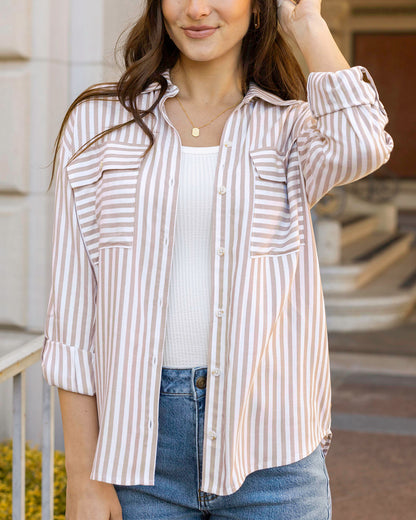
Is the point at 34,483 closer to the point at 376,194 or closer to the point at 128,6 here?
the point at 128,6

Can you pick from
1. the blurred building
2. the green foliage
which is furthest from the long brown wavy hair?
the green foliage


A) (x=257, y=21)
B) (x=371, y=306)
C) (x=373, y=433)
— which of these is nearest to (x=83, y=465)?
(x=257, y=21)

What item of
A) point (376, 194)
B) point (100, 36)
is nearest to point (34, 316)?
point (100, 36)

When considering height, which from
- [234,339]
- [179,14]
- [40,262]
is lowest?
[40,262]

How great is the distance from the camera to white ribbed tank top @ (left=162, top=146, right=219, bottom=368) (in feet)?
5.06

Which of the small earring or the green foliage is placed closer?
the small earring

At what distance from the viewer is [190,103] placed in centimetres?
168

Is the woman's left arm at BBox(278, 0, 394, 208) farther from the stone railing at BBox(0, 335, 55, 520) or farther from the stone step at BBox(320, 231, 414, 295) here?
the stone step at BBox(320, 231, 414, 295)

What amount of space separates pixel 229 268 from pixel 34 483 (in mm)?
2014

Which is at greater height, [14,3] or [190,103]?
[14,3]

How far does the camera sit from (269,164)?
5.18 feet


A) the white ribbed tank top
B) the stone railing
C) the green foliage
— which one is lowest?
the green foliage

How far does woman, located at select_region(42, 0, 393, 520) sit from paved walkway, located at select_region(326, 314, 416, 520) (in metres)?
2.43

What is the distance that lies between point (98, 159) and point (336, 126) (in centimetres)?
44
